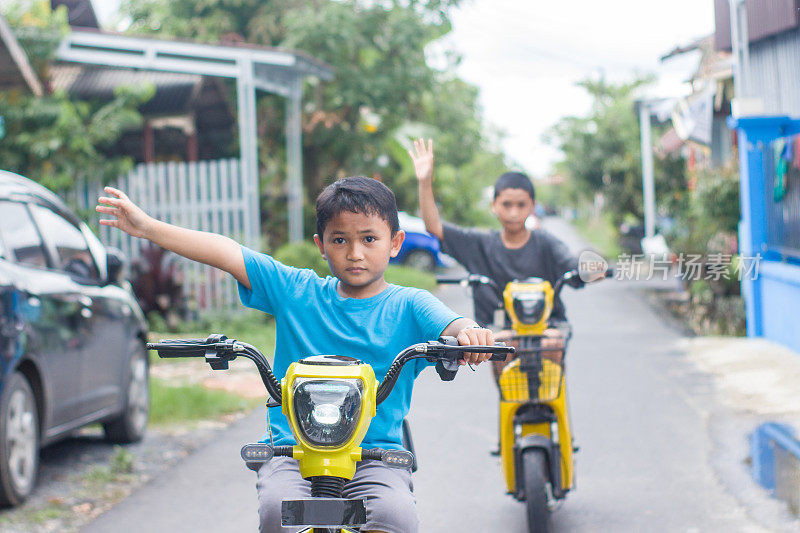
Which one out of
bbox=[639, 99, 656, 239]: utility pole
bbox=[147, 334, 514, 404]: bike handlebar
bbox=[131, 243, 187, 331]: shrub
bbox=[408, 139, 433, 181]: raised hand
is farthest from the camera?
bbox=[639, 99, 656, 239]: utility pole

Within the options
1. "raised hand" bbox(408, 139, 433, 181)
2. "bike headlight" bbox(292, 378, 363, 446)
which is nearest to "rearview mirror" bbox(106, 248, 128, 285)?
"raised hand" bbox(408, 139, 433, 181)

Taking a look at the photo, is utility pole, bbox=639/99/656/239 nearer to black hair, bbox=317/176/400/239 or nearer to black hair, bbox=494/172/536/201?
black hair, bbox=494/172/536/201

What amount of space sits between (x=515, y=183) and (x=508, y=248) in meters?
0.39

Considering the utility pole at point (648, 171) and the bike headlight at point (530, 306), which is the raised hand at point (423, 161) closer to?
the bike headlight at point (530, 306)

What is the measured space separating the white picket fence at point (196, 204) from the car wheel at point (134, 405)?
6320 mm

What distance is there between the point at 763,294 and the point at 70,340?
8.80m

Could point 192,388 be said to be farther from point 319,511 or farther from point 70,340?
point 319,511

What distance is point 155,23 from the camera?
2050cm

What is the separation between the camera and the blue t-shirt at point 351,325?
10.1 ft

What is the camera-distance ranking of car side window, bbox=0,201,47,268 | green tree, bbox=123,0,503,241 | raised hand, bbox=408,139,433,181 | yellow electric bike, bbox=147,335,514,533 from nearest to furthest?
yellow electric bike, bbox=147,335,514,533, raised hand, bbox=408,139,433,181, car side window, bbox=0,201,47,268, green tree, bbox=123,0,503,241

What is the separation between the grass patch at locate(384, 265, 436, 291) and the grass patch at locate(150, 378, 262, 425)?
29.6 ft

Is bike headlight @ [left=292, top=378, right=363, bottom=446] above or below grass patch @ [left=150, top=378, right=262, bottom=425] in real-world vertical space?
above


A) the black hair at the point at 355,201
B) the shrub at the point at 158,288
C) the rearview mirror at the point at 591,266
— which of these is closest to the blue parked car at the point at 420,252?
the shrub at the point at 158,288

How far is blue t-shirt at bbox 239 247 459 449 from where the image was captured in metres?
3.08
